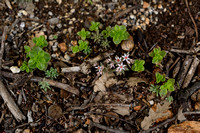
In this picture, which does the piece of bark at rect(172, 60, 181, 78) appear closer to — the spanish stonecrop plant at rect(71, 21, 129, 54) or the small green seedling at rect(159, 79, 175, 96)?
the small green seedling at rect(159, 79, 175, 96)

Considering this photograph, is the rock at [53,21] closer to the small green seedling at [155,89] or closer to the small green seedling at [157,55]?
the small green seedling at [157,55]

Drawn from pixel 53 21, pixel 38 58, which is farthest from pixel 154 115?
pixel 53 21

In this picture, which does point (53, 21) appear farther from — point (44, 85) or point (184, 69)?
point (184, 69)

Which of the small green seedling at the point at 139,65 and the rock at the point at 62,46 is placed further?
the rock at the point at 62,46

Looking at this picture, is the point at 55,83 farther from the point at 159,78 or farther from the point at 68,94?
the point at 159,78

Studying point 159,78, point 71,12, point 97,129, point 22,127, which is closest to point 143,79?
point 159,78

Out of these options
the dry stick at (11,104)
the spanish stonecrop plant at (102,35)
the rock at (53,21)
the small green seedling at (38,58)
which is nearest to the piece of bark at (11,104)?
the dry stick at (11,104)
